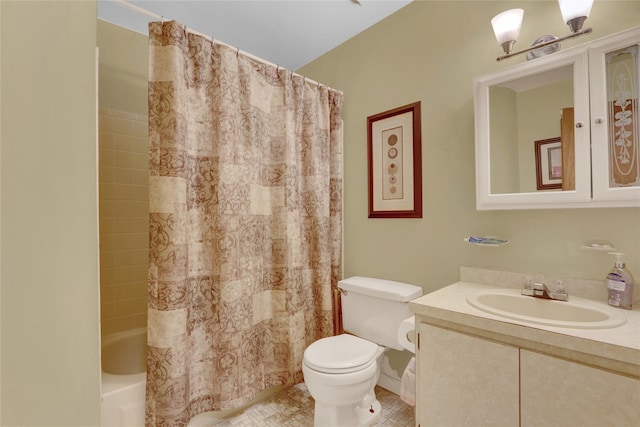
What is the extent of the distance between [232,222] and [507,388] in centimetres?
142

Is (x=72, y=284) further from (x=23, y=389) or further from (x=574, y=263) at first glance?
(x=574, y=263)

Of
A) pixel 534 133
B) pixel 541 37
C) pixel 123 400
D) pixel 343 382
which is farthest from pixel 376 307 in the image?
pixel 541 37

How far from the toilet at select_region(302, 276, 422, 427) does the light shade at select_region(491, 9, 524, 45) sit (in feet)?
4.55

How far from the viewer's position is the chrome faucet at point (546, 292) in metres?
1.22

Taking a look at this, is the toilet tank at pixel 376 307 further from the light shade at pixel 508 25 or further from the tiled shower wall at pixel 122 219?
the tiled shower wall at pixel 122 219

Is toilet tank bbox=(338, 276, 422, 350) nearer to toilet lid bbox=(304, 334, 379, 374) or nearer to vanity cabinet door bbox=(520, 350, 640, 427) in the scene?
toilet lid bbox=(304, 334, 379, 374)

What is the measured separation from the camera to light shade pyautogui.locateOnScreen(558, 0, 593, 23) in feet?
3.79

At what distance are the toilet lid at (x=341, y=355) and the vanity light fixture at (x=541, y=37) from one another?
166cm

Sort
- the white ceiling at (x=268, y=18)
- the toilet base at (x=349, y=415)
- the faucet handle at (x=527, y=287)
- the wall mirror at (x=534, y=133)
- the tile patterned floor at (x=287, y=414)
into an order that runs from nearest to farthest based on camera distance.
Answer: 1. the wall mirror at (x=534, y=133)
2. the faucet handle at (x=527, y=287)
3. the toilet base at (x=349, y=415)
4. the tile patterned floor at (x=287, y=414)
5. the white ceiling at (x=268, y=18)

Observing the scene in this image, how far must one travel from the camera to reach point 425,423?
1.20m

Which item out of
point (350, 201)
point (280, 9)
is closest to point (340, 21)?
point (280, 9)

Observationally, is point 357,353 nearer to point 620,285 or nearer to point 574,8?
point 620,285

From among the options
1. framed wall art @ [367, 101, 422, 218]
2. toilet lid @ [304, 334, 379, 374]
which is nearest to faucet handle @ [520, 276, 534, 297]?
framed wall art @ [367, 101, 422, 218]

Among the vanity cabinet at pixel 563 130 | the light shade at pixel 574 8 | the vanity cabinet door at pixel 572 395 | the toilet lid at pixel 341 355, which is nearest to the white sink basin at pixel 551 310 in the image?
the vanity cabinet door at pixel 572 395
